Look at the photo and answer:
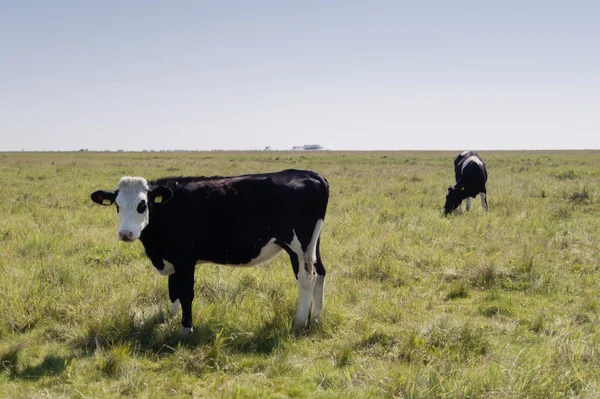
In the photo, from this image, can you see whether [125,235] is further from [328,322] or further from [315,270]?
[328,322]

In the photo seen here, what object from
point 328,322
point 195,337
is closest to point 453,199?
point 328,322

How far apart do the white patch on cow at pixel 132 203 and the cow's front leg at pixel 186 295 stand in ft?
2.22

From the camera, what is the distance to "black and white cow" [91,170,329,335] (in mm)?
4836

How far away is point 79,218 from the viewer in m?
10.5

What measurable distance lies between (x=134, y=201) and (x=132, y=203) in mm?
28

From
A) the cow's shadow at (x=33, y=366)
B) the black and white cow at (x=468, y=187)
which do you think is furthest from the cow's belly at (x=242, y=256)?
the black and white cow at (x=468, y=187)

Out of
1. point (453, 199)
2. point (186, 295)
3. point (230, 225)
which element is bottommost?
point (186, 295)

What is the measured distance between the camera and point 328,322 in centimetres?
502

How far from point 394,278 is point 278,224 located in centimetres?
251

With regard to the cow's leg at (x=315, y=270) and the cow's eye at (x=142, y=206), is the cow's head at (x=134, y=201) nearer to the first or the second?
the cow's eye at (x=142, y=206)

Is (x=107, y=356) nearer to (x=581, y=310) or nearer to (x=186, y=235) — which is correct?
(x=186, y=235)

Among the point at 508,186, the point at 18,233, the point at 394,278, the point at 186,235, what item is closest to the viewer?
the point at 186,235

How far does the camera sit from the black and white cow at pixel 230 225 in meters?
4.84

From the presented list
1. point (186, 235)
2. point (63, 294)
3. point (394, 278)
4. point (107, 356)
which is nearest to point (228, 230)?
point (186, 235)
